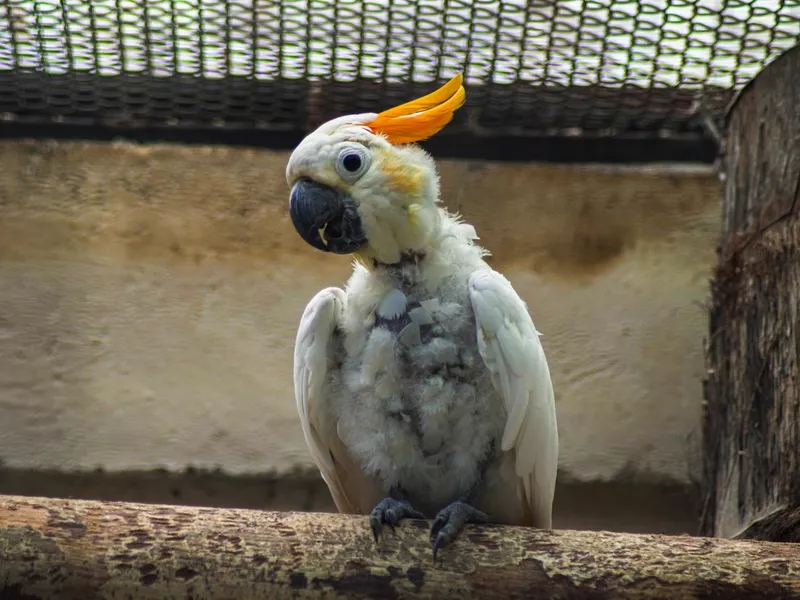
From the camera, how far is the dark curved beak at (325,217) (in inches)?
98.7

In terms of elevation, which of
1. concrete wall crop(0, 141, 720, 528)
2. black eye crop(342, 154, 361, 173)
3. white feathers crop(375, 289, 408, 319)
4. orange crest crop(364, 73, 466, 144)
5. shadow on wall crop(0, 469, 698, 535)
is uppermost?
orange crest crop(364, 73, 466, 144)

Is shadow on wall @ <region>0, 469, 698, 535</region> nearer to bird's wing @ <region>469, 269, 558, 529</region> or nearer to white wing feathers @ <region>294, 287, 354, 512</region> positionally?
white wing feathers @ <region>294, 287, 354, 512</region>

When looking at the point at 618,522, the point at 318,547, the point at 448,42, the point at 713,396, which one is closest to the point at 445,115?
the point at 448,42

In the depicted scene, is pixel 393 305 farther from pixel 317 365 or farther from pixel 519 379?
pixel 519 379

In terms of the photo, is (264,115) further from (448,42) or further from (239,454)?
(239,454)

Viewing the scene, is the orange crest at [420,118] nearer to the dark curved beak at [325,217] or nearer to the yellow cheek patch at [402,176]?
the yellow cheek patch at [402,176]

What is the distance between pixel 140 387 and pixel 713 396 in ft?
7.38

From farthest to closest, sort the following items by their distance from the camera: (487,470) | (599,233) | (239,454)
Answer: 1. (599,233)
2. (239,454)
3. (487,470)

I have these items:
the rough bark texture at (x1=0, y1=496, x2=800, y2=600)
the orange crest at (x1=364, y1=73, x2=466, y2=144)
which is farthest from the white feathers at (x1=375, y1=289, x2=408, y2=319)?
the rough bark texture at (x1=0, y1=496, x2=800, y2=600)

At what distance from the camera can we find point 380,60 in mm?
3600

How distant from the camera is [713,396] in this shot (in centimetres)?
330

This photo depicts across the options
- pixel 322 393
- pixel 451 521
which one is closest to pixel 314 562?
pixel 451 521

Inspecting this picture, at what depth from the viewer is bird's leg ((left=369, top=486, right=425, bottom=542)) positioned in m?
2.31

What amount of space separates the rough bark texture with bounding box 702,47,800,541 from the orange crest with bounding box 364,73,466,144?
3.82 feet
